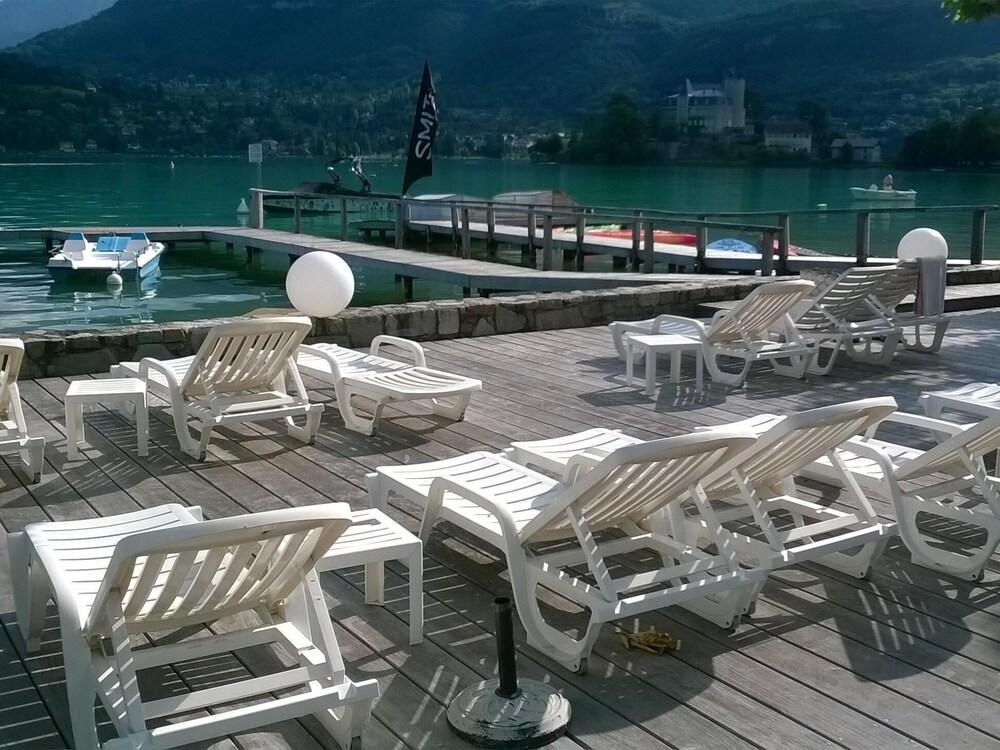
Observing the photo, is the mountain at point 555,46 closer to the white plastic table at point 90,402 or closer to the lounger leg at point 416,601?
the white plastic table at point 90,402

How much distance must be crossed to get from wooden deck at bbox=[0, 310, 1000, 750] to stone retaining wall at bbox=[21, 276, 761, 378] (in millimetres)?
1794

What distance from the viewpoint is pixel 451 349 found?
7914 millimetres

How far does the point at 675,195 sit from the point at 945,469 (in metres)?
53.0

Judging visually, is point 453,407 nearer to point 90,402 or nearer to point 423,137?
point 90,402

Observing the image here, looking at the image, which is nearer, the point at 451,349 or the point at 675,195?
the point at 451,349

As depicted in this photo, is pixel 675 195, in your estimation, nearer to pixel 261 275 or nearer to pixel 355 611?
pixel 261 275

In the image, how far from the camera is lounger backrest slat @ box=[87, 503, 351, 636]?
2.23 meters

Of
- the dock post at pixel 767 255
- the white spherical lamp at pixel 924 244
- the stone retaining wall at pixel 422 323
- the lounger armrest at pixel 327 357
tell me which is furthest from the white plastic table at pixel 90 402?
the dock post at pixel 767 255

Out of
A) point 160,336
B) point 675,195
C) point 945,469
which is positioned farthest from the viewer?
point 675,195

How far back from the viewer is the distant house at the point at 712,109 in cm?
7950

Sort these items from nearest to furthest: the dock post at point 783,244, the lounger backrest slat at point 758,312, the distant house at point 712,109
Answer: the lounger backrest slat at point 758,312
the dock post at point 783,244
the distant house at point 712,109

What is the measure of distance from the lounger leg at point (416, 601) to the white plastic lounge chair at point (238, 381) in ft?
6.76

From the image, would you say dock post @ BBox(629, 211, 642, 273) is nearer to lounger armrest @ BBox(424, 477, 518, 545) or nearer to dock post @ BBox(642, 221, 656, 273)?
dock post @ BBox(642, 221, 656, 273)

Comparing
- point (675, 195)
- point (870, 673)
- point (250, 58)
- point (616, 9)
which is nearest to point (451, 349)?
point (870, 673)
